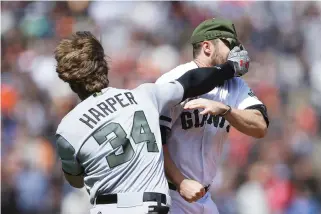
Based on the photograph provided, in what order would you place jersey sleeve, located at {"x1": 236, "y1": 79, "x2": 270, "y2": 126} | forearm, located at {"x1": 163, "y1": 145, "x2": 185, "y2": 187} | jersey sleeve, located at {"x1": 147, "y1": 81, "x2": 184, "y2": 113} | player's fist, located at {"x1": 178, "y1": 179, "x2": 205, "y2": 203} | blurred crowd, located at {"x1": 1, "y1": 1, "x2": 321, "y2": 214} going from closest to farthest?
jersey sleeve, located at {"x1": 147, "y1": 81, "x2": 184, "y2": 113} < player's fist, located at {"x1": 178, "y1": 179, "x2": 205, "y2": 203} < forearm, located at {"x1": 163, "y1": 145, "x2": 185, "y2": 187} < jersey sleeve, located at {"x1": 236, "y1": 79, "x2": 270, "y2": 126} < blurred crowd, located at {"x1": 1, "y1": 1, "x2": 321, "y2": 214}

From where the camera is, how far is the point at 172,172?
4.41 metres

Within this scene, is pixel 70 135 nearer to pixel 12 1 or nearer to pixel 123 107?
pixel 123 107

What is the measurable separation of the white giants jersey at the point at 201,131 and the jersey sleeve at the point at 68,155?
0.72 m

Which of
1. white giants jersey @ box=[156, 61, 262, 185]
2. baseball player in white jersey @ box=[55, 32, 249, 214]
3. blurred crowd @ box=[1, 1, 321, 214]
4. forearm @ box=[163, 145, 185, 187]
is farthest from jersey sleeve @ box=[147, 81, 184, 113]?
blurred crowd @ box=[1, 1, 321, 214]

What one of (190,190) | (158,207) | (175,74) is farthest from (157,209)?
(175,74)

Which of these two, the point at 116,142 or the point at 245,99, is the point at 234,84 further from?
the point at 116,142

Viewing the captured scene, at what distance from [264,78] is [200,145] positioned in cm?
419

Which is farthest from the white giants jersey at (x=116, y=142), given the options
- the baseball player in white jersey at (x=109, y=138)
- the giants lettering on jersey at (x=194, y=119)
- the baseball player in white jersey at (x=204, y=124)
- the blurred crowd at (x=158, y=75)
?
the blurred crowd at (x=158, y=75)

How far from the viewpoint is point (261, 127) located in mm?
4520

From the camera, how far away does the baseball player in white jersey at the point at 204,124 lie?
4500 millimetres

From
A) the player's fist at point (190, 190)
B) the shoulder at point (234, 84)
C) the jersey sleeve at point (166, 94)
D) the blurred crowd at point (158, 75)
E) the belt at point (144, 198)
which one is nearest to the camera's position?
the belt at point (144, 198)

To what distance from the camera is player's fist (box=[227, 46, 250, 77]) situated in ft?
14.9

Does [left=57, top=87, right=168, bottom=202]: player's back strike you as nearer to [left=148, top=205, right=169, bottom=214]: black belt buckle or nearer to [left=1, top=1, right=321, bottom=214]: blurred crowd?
[left=148, top=205, right=169, bottom=214]: black belt buckle

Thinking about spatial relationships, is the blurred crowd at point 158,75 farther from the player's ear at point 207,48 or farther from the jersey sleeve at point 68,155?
Result: the jersey sleeve at point 68,155
